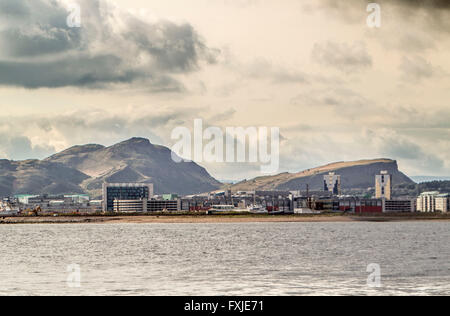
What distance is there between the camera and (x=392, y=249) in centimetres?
8981

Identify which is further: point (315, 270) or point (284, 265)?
point (284, 265)

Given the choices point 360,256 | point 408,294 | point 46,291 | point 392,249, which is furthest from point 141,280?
point 392,249

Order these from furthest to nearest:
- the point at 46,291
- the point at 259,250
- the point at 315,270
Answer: the point at 259,250, the point at 315,270, the point at 46,291

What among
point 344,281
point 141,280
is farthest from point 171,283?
point 344,281

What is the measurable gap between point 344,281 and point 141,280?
15792 millimetres

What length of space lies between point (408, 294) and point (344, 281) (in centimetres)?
821
